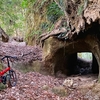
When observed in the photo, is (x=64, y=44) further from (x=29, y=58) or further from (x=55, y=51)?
(x=29, y=58)

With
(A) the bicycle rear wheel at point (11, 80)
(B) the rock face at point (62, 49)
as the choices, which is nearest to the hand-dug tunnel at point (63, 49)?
(B) the rock face at point (62, 49)

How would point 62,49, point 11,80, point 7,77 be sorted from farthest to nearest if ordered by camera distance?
point 62,49 < point 11,80 < point 7,77

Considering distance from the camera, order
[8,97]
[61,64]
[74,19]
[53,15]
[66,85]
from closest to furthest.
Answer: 1. [8,97]
2. [74,19]
3. [66,85]
4. [61,64]
5. [53,15]

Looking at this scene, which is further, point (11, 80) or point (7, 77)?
point (11, 80)

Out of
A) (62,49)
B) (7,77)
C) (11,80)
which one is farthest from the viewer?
(62,49)

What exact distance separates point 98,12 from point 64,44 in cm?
334

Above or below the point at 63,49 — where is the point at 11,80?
below

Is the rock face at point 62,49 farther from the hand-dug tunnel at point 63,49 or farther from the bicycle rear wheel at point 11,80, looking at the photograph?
the bicycle rear wheel at point 11,80

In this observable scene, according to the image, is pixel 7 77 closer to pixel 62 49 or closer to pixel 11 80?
pixel 11 80

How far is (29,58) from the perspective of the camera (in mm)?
10711

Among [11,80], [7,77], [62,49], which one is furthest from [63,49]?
[7,77]

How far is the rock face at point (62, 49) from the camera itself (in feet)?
27.0

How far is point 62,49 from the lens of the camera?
365 inches

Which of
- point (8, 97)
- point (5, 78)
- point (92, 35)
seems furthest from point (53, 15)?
point (8, 97)
